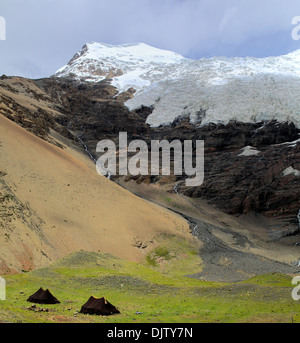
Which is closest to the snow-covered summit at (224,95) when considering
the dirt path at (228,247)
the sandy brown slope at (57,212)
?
the dirt path at (228,247)

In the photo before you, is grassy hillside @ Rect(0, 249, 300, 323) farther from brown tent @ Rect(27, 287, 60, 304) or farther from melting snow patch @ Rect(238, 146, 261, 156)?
melting snow patch @ Rect(238, 146, 261, 156)

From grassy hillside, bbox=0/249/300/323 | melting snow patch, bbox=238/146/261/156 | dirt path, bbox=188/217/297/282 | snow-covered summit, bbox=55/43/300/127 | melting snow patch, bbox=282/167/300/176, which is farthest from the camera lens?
snow-covered summit, bbox=55/43/300/127

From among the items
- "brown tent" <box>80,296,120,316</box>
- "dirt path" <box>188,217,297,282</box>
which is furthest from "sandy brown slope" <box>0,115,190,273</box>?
"brown tent" <box>80,296,120,316</box>

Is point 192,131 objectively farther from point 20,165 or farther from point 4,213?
point 4,213

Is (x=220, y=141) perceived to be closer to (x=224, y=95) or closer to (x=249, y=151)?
(x=249, y=151)

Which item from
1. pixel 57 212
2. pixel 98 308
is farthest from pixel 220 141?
pixel 98 308

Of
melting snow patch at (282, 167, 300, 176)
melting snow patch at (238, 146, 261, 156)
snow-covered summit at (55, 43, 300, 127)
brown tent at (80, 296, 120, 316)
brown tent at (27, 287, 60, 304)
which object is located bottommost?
brown tent at (80, 296, 120, 316)
